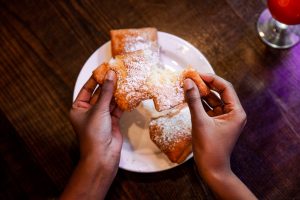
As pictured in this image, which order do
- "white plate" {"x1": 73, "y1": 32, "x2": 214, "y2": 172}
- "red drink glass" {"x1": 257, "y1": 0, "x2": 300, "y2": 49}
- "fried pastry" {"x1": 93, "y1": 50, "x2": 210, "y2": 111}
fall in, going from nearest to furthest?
"fried pastry" {"x1": 93, "y1": 50, "x2": 210, "y2": 111}
"white plate" {"x1": 73, "y1": 32, "x2": 214, "y2": 172}
"red drink glass" {"x1": 257, "y1": 0, "x2": 300, "y2": 49}

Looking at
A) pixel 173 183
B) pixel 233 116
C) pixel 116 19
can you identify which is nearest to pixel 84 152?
pixel 173 183

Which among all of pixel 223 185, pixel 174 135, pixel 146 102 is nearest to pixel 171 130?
pixel 174 135

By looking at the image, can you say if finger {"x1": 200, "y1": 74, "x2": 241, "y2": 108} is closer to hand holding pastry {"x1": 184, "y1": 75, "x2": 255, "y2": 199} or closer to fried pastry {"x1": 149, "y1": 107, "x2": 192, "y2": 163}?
hand holding pastry {"x1": 184, "y1": 75, "x2": 255, "y2": 199}

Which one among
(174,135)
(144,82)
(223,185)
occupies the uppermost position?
(144,82)

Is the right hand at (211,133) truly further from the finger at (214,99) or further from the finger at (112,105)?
the finger at (112,105)

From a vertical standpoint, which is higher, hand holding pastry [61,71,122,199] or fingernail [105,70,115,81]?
fingernail [105,70,115,81]

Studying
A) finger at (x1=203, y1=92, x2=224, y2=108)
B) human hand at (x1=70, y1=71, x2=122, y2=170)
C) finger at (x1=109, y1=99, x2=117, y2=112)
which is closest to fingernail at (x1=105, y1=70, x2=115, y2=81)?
human hand at (x1=70, y1=71, x2=122, y2=170)

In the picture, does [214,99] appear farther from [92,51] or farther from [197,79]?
[92,51]

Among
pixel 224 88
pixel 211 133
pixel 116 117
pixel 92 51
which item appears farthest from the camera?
pixel 92 51
